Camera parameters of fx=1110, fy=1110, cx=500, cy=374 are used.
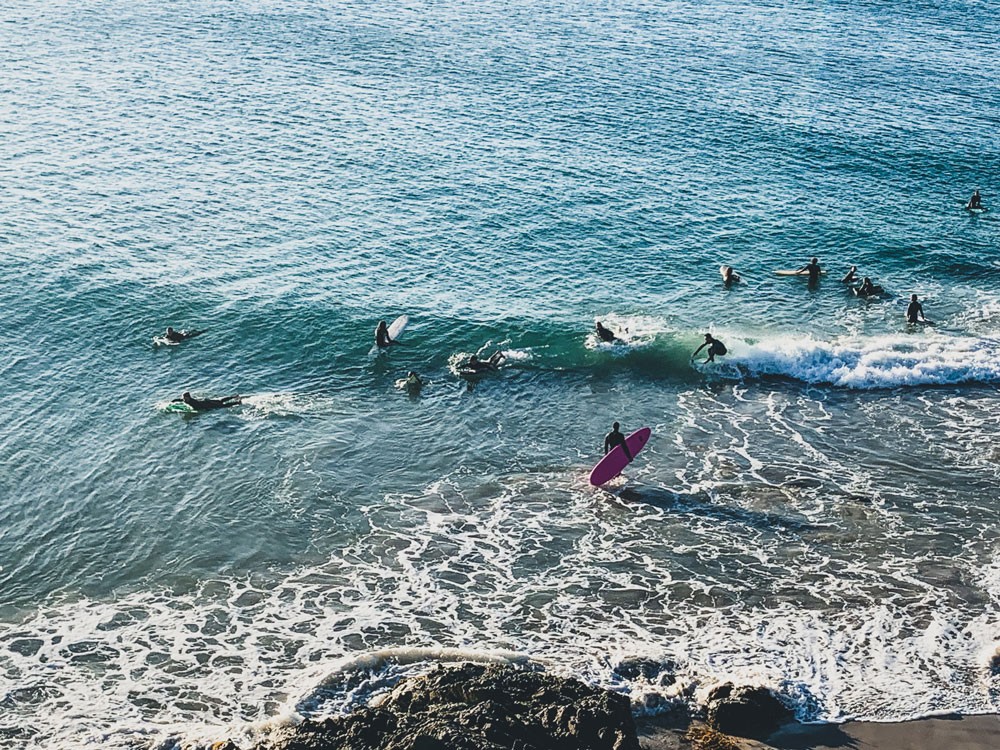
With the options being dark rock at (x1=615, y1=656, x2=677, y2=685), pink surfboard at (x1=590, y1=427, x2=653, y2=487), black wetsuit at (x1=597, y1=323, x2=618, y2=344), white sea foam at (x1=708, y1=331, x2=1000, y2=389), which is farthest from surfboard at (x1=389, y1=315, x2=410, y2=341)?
dark rock at (x1=615, y1=656, x2=677, y2=685)

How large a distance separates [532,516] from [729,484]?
6.23m

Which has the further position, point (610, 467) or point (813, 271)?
point (813, 271)

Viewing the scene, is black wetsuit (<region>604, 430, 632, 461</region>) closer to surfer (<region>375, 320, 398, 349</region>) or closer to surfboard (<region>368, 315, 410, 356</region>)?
surfer (<region>375, 320, 398, 349</region>)

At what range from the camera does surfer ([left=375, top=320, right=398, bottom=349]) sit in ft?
140

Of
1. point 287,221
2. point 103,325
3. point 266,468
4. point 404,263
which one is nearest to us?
point 266,468

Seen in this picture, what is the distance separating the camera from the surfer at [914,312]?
147ft

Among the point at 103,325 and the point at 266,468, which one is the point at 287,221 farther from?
the point at 266,468

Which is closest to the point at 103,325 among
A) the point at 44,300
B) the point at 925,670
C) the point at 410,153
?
the point at 44,300

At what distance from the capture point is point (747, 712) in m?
22.7

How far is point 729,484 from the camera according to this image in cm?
3356

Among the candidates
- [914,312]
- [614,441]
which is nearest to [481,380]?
[614,441]

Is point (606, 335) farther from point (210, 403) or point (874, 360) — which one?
point (210, 403)

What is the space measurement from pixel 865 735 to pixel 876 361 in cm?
2129

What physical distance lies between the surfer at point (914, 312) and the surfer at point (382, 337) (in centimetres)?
2085
